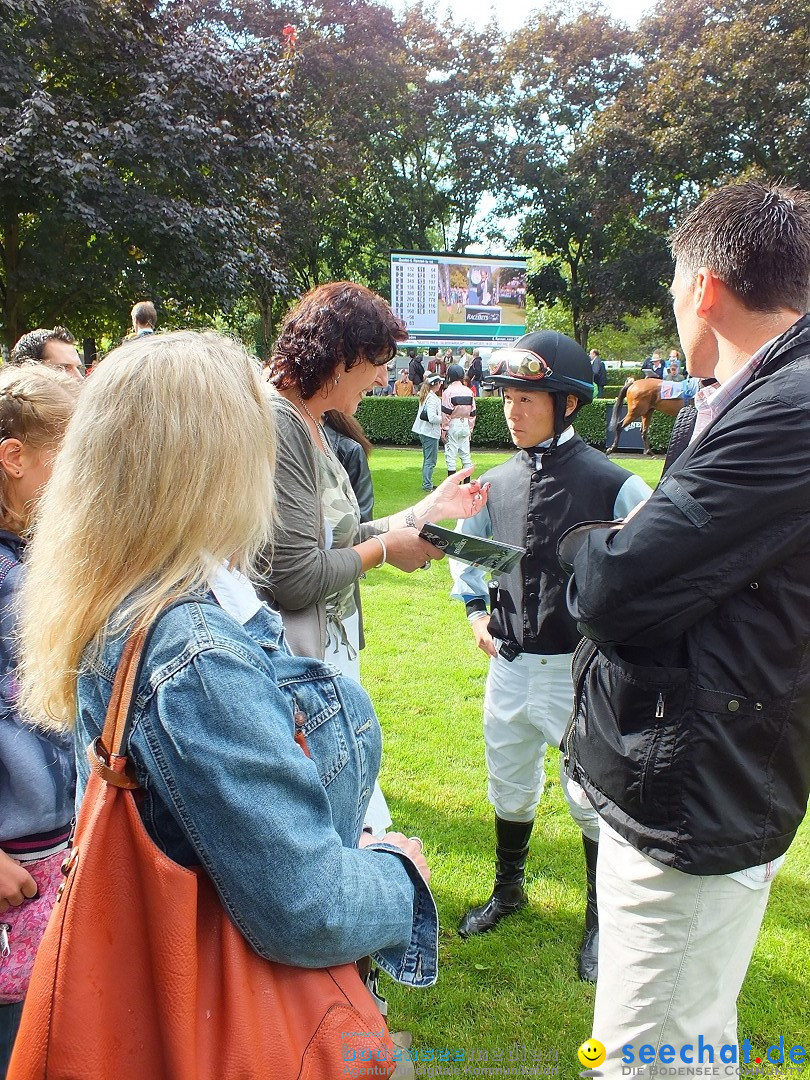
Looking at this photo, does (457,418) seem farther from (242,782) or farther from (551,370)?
(242,782)

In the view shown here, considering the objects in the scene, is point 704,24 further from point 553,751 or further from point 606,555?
point 606,555

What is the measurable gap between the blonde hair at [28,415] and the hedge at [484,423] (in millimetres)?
18399

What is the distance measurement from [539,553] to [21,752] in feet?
6.28

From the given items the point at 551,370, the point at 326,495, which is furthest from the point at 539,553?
the point at 326,495

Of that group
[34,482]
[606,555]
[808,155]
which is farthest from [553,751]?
[808,155]

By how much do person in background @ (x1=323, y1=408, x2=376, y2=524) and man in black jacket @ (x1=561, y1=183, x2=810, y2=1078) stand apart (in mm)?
1657

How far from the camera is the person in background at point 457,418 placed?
45.8 ft

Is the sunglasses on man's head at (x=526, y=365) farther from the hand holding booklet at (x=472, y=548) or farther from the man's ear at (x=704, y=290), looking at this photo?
the man's ear at (x=704, y=290)

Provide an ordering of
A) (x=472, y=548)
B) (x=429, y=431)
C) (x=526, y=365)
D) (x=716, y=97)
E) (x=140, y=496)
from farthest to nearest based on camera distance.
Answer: (x=716, y=97)
(x=429, y=431)
(x=526, y=365)
(x=472, y=548)
(x=140, y=496)

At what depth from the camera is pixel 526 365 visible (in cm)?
297

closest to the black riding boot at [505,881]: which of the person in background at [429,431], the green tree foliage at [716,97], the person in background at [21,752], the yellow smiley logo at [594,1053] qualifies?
the yellow smiley logo at [594,1053]

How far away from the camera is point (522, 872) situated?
340cm

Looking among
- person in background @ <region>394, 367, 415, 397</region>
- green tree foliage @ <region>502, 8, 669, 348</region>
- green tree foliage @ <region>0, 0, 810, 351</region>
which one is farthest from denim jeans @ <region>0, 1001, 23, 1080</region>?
green tree foliage @ <region>502, 8, 669, 348</region>

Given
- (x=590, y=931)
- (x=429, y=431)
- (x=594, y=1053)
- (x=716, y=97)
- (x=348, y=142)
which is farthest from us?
(x=348, y=142)
